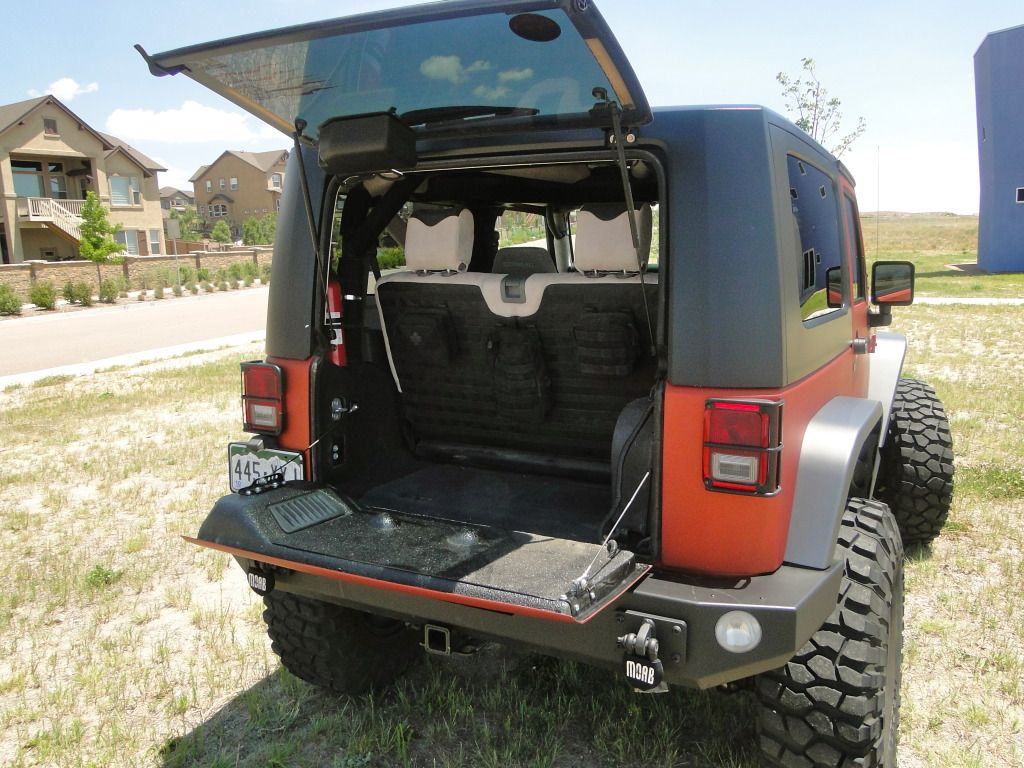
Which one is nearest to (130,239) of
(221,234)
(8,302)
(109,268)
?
(221,234)

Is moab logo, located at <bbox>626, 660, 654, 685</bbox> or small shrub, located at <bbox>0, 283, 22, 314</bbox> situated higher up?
small shrub, located at <bbox>0, 283, 22, 314</bbox>

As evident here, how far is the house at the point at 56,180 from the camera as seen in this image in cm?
3675

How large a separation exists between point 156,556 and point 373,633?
202cm

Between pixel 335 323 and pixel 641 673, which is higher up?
pixel 335 323

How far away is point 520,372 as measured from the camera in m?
3.01

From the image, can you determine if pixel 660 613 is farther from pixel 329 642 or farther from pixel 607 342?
pixel 329 642

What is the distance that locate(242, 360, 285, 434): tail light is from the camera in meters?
2.88

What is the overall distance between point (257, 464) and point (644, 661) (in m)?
1.66

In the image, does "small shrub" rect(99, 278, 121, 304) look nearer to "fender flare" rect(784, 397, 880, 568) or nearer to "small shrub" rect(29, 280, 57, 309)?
"small shrub" rect(29, 280, 57, 309)

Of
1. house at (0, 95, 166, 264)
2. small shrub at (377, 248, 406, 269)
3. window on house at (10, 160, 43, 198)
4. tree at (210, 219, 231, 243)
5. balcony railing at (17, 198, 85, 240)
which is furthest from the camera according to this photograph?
tree at (210, 219, 231, 243)

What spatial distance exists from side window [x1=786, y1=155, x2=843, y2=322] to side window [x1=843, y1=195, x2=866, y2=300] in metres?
0.45

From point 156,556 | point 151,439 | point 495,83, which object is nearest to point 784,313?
point 495,83

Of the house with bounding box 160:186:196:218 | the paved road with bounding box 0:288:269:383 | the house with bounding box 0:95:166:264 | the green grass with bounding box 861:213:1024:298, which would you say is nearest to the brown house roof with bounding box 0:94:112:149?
the house with bounding box 0:95:166:264

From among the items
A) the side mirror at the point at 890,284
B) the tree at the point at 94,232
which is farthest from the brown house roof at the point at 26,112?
the side mirror at the point at 890,284
